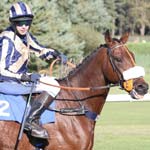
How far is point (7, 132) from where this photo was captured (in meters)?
7.59

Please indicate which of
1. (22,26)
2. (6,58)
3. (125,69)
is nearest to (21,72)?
(6,58)

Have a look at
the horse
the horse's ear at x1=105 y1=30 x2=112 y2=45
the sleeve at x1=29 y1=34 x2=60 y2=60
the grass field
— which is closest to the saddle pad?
the horse

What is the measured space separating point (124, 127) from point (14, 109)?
9.05 meters

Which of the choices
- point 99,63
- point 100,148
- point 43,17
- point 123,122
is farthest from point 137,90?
point 43,17

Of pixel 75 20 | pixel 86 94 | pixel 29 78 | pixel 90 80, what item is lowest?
pixel 75 20

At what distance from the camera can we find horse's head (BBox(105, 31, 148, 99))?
7273 millimetres

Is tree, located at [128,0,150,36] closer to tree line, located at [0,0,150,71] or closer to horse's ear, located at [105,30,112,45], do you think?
tree line, located at [0,0,150,71]

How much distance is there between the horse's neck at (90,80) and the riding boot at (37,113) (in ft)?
1.23

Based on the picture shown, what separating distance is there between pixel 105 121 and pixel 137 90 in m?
10.7

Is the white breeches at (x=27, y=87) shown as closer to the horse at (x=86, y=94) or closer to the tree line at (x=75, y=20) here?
the horse at (x=86, y=94)

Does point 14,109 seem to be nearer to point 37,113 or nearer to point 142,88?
point 37,113

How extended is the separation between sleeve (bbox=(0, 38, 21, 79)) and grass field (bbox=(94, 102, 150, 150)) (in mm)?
5307

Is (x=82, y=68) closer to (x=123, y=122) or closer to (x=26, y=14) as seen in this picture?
(x=26, y=14)

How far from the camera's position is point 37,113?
7461 mm
